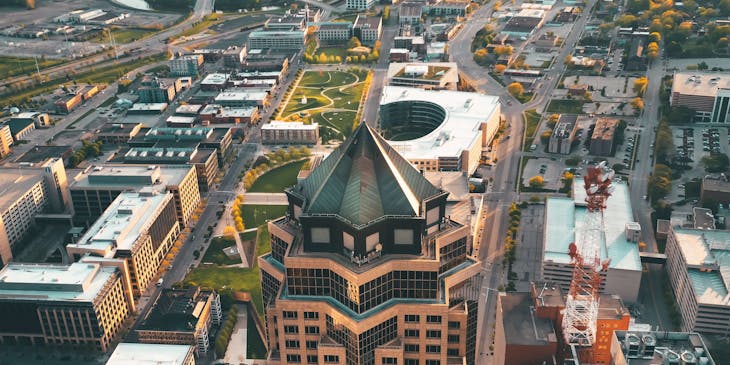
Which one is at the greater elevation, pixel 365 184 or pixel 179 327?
pixel 365 184

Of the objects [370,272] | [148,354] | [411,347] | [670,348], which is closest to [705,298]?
[670,348]

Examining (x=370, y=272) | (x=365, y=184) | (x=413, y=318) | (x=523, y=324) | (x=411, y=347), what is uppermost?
(x=365, y=184)

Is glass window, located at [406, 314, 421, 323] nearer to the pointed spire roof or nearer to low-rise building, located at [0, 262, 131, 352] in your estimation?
the pointed spire roof

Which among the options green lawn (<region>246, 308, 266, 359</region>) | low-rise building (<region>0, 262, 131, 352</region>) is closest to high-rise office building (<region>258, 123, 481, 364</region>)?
green lawn (<region>246, 308, 266, 359</region>)

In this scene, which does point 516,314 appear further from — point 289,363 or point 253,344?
point 253,344

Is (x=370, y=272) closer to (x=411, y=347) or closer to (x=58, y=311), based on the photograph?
(x=411, y=347)
